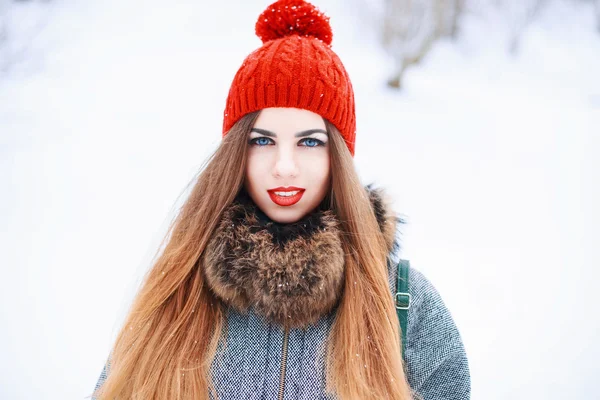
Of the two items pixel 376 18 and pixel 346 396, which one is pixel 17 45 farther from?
pixel 346 396

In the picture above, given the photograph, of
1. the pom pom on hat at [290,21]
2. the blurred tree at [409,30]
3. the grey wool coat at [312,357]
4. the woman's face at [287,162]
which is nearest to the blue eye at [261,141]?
the woman's face at [287,162]

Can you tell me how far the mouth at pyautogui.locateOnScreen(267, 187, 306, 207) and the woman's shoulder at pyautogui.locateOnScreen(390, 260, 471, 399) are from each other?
0.37 meters

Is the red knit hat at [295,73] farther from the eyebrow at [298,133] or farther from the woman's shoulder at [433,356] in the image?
the woman's shoulder at [433,356]

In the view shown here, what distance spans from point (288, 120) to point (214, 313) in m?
0.57

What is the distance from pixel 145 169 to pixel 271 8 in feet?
7.48

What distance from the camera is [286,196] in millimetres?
1146

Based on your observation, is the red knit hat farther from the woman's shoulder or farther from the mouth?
the woman's shoulder

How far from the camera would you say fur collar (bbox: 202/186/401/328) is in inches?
41.3

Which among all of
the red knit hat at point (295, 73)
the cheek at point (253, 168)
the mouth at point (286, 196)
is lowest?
the mouth at point (286, 196)

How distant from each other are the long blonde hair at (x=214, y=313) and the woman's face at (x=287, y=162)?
3 centimetres

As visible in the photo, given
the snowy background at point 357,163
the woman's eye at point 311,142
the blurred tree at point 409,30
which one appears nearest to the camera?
the woman's eye at point 311,142

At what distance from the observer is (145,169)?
322 cm

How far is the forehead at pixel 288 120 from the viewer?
3.67ft

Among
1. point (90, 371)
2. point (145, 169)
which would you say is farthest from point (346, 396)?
point (145, 169)
